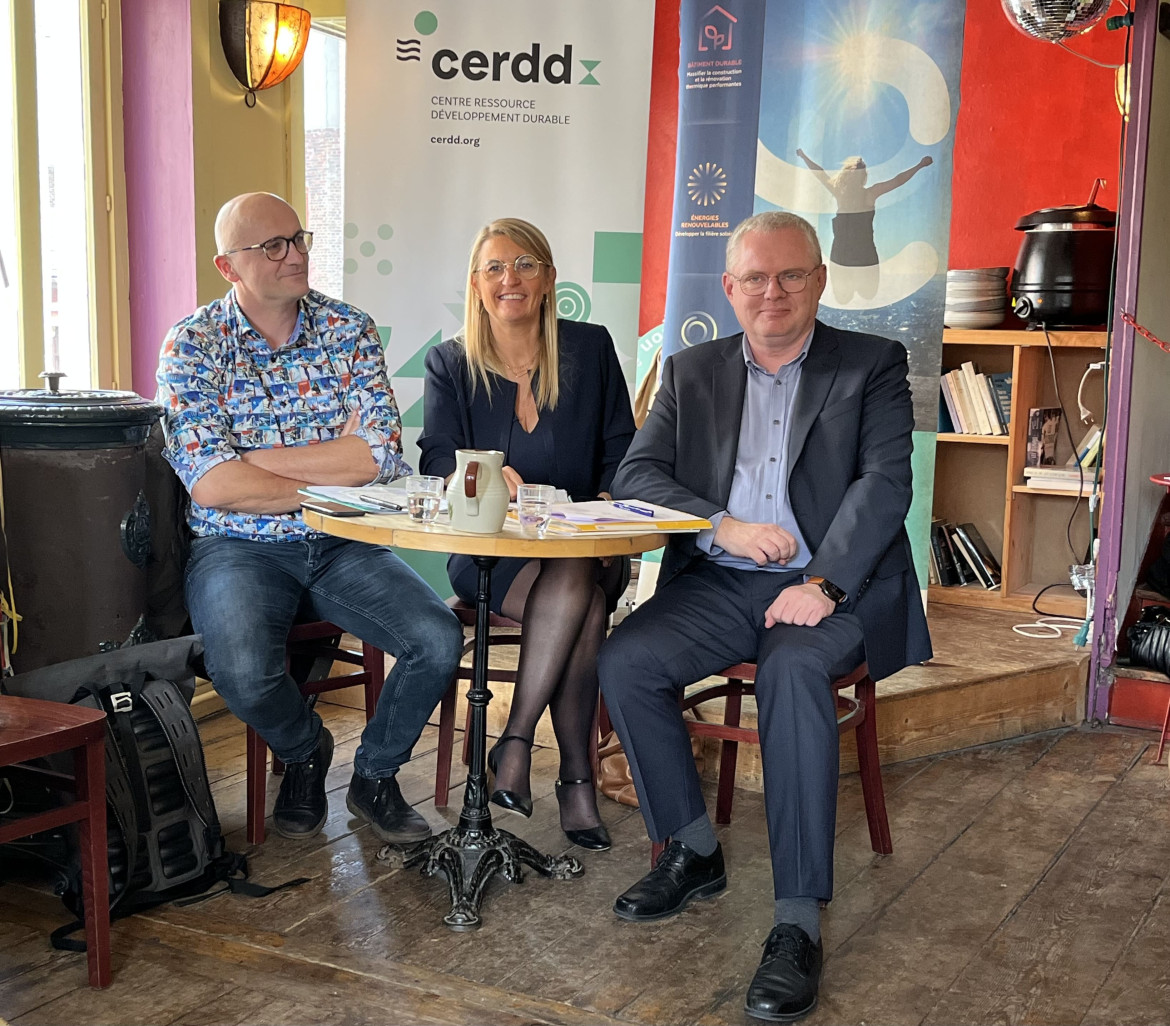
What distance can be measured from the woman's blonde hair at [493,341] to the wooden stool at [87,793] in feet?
4.25

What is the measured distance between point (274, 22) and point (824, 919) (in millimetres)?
2952

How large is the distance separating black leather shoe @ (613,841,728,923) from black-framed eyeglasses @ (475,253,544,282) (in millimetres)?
1342

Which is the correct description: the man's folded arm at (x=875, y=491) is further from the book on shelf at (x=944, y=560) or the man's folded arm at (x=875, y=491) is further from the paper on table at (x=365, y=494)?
the book on shelf at (x=944, y=560)

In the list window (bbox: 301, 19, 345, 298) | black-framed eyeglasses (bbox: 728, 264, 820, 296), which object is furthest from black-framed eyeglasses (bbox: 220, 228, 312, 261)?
window (bbox: 301, 19, 345, 298)

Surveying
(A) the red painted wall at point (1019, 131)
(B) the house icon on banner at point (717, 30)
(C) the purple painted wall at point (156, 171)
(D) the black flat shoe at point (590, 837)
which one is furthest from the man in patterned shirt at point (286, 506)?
(A) the red painted wall at point (1019, 131)

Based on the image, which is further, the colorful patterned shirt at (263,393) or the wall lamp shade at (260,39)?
the wall lamp shade at (260,39)

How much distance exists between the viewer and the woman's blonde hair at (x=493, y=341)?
3178mm

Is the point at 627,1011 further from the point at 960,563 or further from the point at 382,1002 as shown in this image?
the point at 960,563

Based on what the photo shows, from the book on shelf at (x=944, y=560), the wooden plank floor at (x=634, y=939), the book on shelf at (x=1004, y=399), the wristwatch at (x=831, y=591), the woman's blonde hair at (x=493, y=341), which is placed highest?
the woman's blonde hair at (x=493, y=341)

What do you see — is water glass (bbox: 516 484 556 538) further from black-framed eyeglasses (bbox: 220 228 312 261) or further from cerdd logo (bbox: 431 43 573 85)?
cerdd logo (bbox: 431 43 573 85)

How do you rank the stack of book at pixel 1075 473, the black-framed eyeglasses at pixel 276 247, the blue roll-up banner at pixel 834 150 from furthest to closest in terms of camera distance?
the stack of book at pixel 1075 473, the blue roll-up banner at pixel 834 150, the black-framed eyeglasses at pixel 276 247

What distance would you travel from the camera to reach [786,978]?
228cm

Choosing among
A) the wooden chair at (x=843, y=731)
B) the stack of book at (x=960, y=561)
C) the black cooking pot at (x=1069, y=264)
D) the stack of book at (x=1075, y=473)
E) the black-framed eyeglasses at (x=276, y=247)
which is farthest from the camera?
the stack of book at (x=960, y=561)

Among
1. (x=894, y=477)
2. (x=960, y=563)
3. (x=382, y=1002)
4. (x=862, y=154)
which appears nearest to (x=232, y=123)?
(x=862, y=154)
